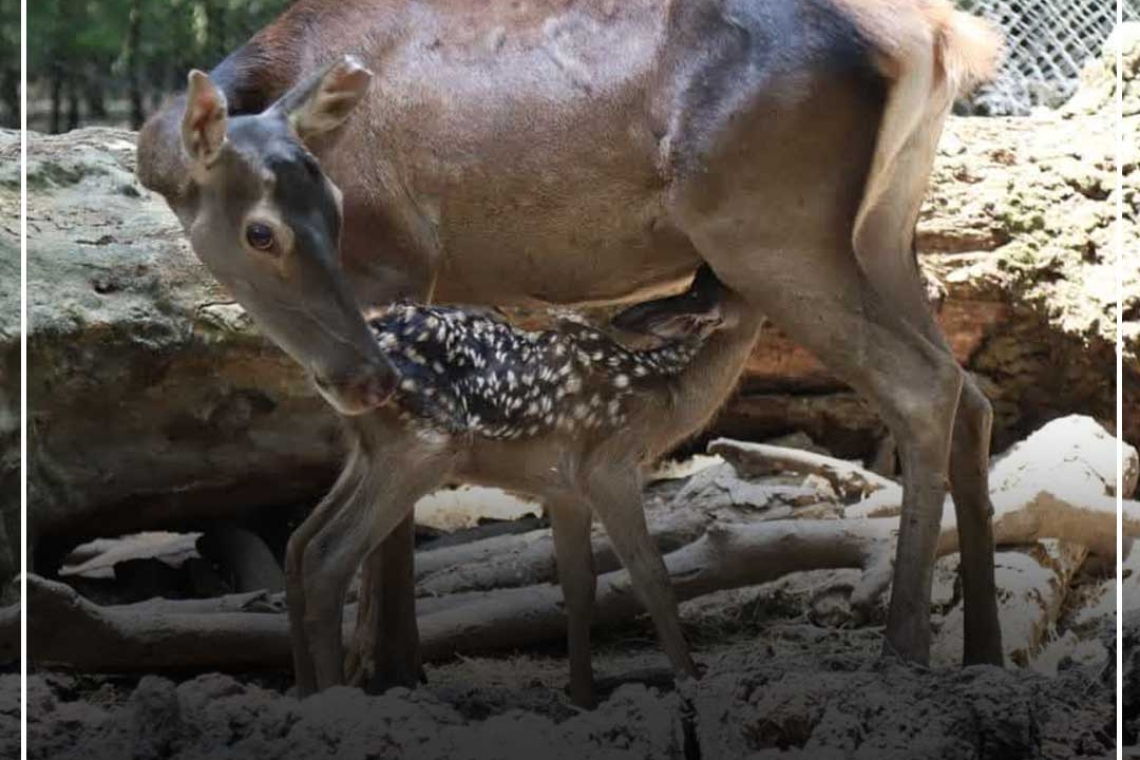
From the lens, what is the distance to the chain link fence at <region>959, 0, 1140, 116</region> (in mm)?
5930

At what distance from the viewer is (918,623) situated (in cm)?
444

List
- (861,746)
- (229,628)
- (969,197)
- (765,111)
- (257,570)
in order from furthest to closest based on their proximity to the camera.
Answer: (969,197) < (257,570) < (229,628) < (765,111) < (861,746)

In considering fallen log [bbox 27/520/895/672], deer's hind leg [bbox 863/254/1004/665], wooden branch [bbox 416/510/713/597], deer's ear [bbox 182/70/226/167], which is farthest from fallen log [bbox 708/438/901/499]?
deer's ear [bbox 182/70/226/167]

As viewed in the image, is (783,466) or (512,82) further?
(783,466)

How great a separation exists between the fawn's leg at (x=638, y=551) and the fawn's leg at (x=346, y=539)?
0.40m

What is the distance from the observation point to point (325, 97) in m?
4.14

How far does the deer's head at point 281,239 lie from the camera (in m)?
3.90

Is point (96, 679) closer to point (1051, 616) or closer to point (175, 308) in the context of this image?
point (175, 308)

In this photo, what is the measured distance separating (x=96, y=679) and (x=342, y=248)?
4.40 ft

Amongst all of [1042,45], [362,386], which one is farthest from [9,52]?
[1042,45]

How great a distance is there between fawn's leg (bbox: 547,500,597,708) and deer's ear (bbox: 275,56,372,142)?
102 centimetres

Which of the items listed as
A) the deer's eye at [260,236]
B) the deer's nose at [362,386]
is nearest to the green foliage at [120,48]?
the deer's eye at [260,236]

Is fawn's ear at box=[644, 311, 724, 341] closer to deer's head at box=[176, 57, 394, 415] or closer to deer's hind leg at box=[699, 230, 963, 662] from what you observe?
deer's hind leg at box=[699, 230, 963, 662]

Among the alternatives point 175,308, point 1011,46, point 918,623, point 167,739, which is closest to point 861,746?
point 918,623
